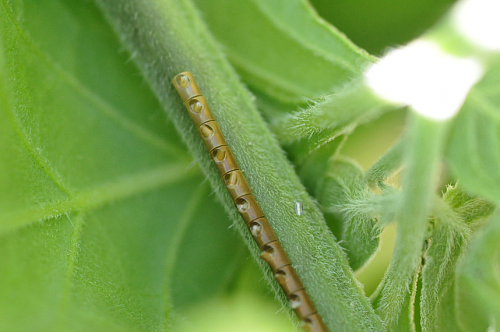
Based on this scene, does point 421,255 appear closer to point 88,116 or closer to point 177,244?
point 177,244

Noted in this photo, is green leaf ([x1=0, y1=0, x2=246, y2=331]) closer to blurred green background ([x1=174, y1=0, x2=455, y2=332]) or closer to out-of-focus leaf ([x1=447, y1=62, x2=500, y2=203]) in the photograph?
blurred green background ([x1=174, y1=0, x2=455, y2=332])

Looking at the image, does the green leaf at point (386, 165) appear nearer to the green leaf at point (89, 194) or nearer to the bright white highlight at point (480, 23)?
the bright white highlight at point (480, 23)

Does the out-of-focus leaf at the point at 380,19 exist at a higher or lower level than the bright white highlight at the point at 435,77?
higher

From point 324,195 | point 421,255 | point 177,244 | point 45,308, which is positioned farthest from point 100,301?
point 421,255

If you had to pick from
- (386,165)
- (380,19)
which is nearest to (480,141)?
(386,165)

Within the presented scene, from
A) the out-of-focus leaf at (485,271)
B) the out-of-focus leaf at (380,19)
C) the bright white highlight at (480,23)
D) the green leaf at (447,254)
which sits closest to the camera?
the bright white highlight at (480,23)

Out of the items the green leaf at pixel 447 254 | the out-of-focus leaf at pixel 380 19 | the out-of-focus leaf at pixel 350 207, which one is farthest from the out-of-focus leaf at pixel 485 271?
the out-of-focus leaf at pixel 380 19
